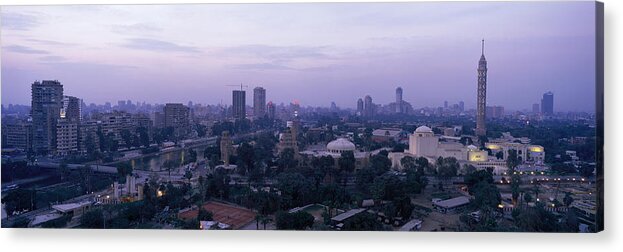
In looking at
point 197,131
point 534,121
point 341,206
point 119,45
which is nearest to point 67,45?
point 119,45

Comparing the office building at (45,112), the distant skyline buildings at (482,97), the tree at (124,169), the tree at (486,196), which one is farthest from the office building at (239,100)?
the tree at (486,196)

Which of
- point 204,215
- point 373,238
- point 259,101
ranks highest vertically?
point 259,101

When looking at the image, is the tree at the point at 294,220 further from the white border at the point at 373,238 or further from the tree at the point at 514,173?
the tree at the point at 514,173

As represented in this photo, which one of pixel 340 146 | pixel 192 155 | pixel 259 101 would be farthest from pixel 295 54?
pixel 192 155

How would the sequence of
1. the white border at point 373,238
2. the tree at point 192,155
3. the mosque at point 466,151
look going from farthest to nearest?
the tree at point 192,155, the mosque at point 466,151, the white border at point 373,238

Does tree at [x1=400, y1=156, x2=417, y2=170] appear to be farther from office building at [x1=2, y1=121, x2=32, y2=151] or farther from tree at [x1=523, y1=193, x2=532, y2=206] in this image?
office building at [x1=2, y1=121, x2=32, y2=151]

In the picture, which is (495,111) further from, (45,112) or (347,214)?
(45,112)

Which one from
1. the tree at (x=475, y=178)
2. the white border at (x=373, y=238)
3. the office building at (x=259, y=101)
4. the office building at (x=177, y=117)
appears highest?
the office building at (x=259, y=101)

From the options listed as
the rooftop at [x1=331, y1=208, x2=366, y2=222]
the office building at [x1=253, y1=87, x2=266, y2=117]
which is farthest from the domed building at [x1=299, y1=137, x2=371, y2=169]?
the office building at [x1=253, y1=87, x2=266, y2=117]
